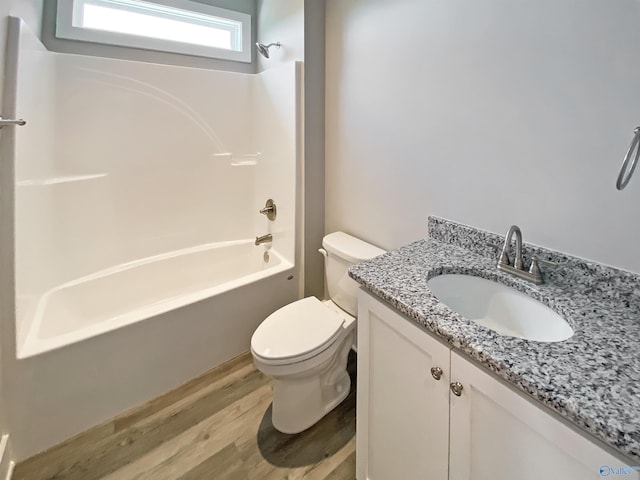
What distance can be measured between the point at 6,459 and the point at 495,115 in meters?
2.30

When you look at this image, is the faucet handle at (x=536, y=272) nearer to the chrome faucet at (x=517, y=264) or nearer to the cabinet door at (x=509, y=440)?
the chrome faucet at (x=517, y=264)

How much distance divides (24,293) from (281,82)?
1.73m

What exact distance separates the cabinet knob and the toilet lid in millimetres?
675

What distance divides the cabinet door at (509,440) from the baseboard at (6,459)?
163cm

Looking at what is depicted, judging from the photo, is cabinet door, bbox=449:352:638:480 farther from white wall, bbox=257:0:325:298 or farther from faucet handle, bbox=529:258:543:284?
white wall, bbox=257:0:325:298

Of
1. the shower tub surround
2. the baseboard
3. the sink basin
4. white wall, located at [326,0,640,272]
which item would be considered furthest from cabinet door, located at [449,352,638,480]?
the baseboard

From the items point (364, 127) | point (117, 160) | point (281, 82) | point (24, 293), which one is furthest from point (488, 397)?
point (117, 160)

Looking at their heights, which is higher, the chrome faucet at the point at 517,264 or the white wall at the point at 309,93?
the white wall at the point at 309,93

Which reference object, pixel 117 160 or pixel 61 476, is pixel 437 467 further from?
pixel 117 160

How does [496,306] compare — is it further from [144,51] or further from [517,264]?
[144,51]

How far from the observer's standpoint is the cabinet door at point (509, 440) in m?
0.55

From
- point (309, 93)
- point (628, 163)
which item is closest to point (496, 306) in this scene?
point (628, 163)

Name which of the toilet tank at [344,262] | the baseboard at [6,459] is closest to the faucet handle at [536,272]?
the toilet tank at [344,262]

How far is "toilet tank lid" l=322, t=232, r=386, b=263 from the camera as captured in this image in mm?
1566
